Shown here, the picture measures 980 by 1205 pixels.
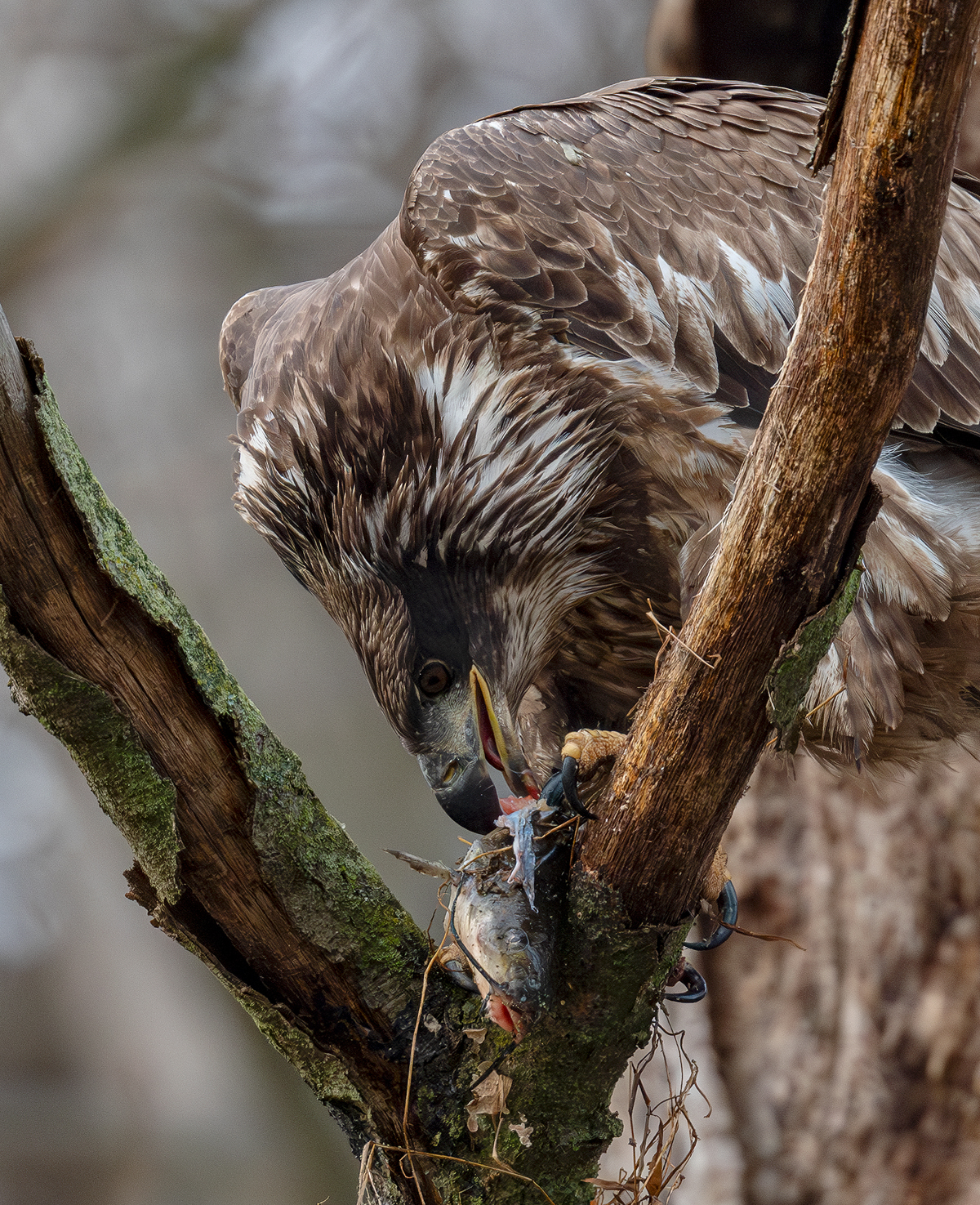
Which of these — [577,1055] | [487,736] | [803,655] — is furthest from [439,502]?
[577,1055]

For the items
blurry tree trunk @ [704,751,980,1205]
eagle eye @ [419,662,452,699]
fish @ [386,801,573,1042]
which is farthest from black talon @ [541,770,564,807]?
blurry tree trunk @ [704,751,980,1205]

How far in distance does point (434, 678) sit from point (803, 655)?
100cm

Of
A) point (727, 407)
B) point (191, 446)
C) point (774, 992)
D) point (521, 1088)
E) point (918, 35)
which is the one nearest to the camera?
point (918, 35)

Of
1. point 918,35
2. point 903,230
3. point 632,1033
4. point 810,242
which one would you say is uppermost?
point 918,35

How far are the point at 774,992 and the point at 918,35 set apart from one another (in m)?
3.14

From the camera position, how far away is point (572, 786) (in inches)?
69.6

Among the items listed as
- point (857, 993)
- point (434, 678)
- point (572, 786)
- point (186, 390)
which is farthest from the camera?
point (186, 390)

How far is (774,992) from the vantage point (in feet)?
11.7

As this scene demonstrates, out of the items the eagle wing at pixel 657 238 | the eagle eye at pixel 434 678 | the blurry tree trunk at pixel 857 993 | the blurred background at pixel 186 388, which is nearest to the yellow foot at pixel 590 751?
the eagle eye at pixel 434 678

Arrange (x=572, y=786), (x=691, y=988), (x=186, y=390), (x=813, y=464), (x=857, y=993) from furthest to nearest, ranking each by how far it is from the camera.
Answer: (x=186, y=390) < (x=857, y=993) < (x=691, y=988) < (x=572, y=786) < (x=813, y=464)

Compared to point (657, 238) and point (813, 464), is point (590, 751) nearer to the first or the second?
point (813, 464)

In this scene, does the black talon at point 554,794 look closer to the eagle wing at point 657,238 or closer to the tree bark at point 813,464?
the tree bark at point 813,464

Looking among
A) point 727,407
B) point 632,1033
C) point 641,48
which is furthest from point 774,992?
point 641,48

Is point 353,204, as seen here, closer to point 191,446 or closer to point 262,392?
point 191,446
